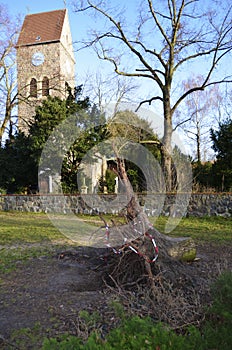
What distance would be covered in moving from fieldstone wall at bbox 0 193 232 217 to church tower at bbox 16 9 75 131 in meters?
5.69

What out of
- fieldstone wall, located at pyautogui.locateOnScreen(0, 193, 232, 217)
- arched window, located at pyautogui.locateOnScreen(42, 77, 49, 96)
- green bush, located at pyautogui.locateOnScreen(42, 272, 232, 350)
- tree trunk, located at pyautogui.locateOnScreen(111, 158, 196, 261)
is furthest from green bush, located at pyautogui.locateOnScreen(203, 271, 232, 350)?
arched window, located at pyautogui.locateOnScreen(42, 77, 49, 96)

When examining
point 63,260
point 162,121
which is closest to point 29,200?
point 162,121

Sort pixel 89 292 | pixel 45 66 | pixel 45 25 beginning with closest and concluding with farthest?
pixel 89 292 → pixel 45 66 → pixel 45 25

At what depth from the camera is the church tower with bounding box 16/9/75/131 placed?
17141 millimetres

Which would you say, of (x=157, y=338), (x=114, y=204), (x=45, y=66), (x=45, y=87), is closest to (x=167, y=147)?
(x=114, y=204)

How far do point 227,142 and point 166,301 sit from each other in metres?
10.4

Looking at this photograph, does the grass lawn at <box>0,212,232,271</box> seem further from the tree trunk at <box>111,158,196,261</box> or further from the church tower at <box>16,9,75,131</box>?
the church tower at <box>16,9,75,131</box>

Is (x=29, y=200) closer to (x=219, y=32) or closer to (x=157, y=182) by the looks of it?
(x=157, y=182)

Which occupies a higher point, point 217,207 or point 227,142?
point 227,142

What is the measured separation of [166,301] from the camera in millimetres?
2871

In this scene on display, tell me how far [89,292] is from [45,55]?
2270cm

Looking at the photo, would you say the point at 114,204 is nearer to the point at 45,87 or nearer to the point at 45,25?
the point at 45,87

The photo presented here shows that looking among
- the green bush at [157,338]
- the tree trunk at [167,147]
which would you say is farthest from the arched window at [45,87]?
the green bush at [157,338]

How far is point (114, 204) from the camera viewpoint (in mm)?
10859
